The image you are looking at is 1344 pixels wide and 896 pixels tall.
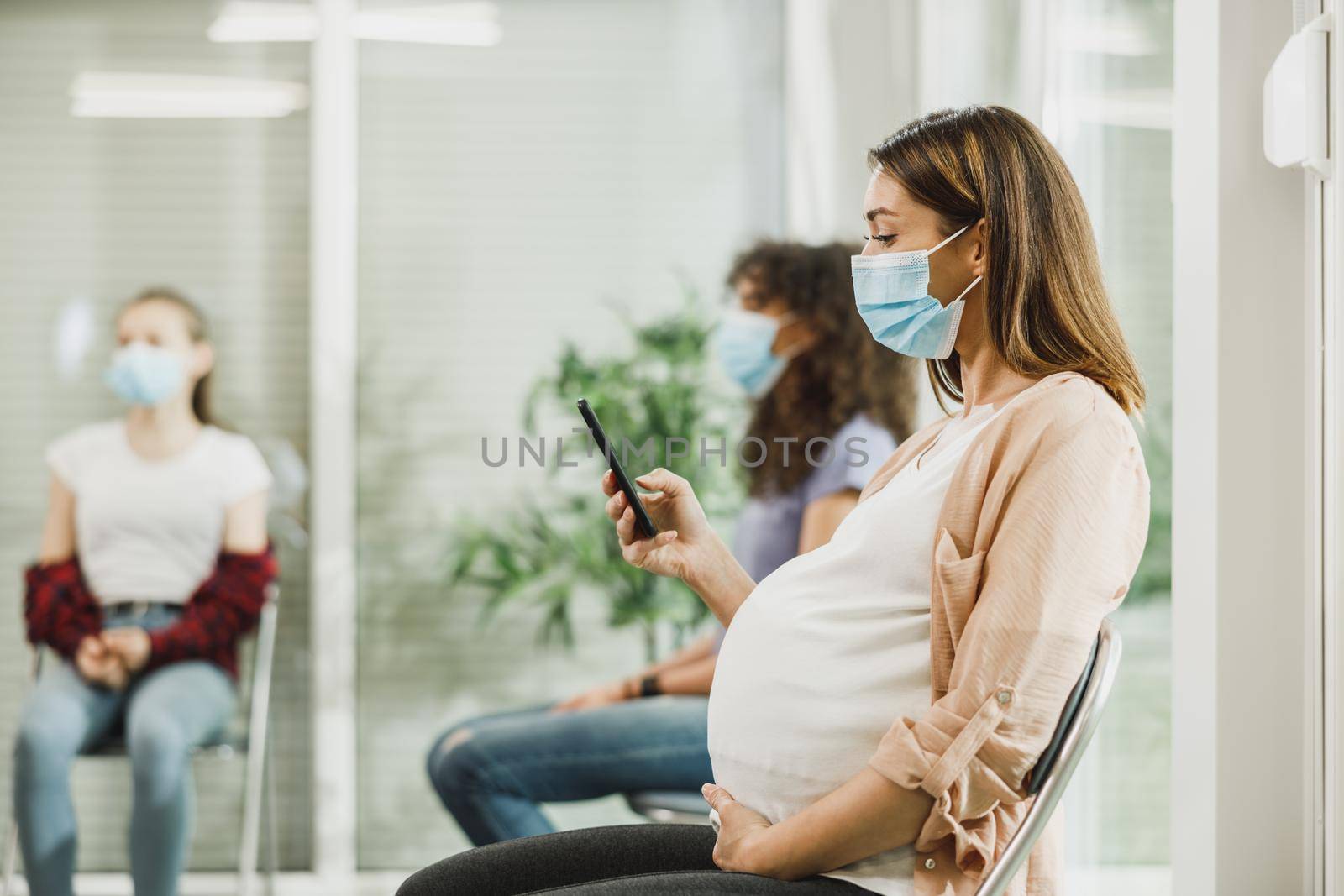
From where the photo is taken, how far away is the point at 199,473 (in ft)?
8.29

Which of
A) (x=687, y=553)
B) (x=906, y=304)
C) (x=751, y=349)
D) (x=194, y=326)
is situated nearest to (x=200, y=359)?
(x=194, y=326)

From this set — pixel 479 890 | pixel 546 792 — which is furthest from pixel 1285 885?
pixel 546 792

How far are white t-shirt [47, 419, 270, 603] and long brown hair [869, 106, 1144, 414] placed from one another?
6.71 ft

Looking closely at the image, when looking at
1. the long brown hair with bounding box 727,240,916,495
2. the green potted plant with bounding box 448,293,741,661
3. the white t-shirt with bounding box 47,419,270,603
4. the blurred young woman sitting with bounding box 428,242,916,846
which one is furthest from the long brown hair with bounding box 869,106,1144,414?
the white t-shirt with bounding box 47,419,270,603

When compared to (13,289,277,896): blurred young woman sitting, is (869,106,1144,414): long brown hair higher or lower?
higher

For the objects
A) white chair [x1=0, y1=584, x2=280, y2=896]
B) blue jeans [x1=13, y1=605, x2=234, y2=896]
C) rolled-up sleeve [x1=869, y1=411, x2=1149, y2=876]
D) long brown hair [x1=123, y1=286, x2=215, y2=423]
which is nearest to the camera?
rolled-up sleeve [x1=869, y1=411, x2=1149, y2=876]

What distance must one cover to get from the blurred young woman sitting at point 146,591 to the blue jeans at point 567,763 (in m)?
0.74

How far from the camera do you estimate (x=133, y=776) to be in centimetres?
218

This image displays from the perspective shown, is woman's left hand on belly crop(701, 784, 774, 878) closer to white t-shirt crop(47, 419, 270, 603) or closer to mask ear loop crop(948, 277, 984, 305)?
mask ear loop crop(948, 277, 984, 305)

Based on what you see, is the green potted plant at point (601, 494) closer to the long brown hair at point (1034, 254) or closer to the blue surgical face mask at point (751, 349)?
the blue surgical face mask at point (751, 349)

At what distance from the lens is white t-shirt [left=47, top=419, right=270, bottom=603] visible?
8.04 feet

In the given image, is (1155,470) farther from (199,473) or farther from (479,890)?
(199,473)

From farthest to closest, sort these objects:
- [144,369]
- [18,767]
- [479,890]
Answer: [144,369]
[18,767]
[479,890]

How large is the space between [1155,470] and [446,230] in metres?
1.77
